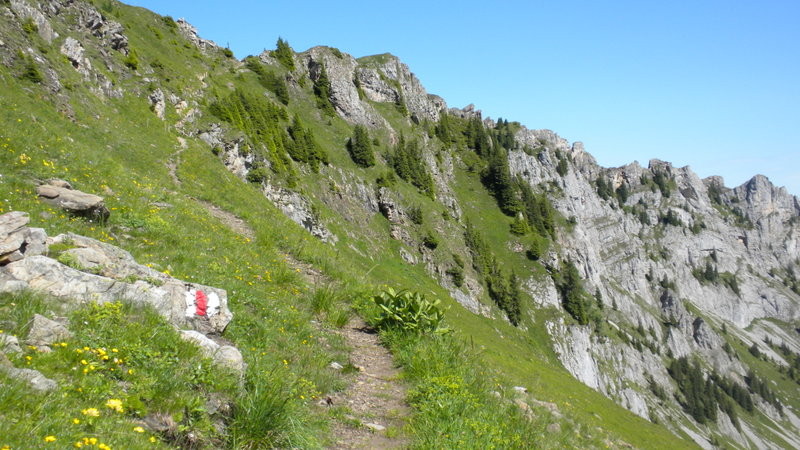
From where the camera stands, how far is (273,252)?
51.7ft

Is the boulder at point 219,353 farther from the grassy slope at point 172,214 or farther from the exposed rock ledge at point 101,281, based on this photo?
the grassy slope at point 172,214

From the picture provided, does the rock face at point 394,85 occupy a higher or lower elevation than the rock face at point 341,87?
higher

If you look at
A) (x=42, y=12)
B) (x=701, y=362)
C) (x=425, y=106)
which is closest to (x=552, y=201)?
(x=425, y=106)

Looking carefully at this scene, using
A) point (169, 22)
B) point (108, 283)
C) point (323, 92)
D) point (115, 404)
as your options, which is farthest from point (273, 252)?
point (323, 92)

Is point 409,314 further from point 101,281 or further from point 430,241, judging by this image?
point 430,241

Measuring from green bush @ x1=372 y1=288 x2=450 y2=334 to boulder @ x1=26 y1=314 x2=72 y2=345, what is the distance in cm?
749

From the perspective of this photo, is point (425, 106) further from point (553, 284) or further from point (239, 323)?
point (239, 323)

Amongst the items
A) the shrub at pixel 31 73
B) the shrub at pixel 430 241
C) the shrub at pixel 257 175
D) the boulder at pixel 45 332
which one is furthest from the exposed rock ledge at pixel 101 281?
the shrub at pixel 430 241

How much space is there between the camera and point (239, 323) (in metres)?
8.71

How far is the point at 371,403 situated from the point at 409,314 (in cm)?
365

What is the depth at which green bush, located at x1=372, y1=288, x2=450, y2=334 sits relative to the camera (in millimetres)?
11455

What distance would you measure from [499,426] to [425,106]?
123937 millimetres

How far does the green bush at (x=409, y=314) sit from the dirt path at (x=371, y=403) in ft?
2.44

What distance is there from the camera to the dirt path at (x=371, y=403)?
22.3ft
